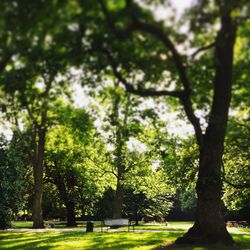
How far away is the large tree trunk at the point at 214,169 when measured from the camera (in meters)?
19.2

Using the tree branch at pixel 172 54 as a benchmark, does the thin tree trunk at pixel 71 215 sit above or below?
below

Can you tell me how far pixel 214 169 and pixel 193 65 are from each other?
485cm

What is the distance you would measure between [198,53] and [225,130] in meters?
3.93

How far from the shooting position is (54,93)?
19328 millimetres

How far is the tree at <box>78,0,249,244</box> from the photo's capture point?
13961 mm

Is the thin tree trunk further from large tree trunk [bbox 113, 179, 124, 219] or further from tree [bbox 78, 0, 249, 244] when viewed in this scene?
tree [bbox 78, 0, 249, 244]

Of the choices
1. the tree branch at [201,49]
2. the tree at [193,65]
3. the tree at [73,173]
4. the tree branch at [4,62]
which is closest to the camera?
the tree at [193,65]

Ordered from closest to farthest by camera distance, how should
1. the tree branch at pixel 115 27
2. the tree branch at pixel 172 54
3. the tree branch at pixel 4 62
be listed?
the tree branch at pixel 115 27 < the tree branch at pixel 172 54 < the tree branch at pixel 4 62

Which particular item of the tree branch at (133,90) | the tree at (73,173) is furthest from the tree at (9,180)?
the tree branch at (133,90)

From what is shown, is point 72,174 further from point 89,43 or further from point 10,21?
point 10,21

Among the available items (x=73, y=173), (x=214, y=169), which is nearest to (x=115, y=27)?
(x=214, y=169)

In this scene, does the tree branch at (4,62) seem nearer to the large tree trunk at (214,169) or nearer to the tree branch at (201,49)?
the tree branch at (201,49)

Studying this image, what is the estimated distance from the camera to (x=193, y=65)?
1789 centimetres

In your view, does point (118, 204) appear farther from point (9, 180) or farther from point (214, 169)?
point (214, 169)
